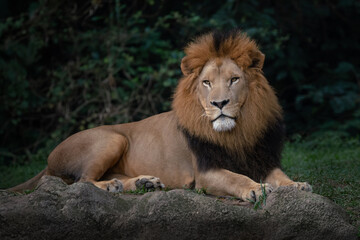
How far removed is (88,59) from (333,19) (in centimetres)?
449

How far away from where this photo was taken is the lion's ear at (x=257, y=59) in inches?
158

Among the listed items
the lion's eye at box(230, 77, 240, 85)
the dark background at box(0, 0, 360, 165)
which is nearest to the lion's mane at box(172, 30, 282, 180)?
the lion's eye at box(230, 77, 240, 85)

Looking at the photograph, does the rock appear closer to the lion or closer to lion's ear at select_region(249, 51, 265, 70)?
the lion

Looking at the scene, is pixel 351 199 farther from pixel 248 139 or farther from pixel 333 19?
pixel 333 19

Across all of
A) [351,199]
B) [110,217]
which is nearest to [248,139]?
[351,199]

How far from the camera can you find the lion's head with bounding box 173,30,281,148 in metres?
3.72

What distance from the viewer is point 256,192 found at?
341cm

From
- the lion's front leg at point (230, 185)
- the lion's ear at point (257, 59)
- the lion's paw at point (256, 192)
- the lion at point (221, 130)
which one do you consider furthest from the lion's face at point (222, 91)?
the lion's paw at point (256, 192)

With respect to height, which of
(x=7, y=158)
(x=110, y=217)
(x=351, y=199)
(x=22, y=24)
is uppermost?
(x=22, y=24)

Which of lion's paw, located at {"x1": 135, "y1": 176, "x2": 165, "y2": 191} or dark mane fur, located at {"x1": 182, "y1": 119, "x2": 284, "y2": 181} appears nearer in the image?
Answer: dark mane fur, located at {"x1": 182, "y1": 119, "x2": 284, "y2": 181}

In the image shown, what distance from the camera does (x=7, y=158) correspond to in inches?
314

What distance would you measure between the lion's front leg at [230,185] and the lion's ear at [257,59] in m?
0.86


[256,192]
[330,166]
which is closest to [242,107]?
[256,192]

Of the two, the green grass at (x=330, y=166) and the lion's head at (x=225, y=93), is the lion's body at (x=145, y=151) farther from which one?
the green grass at (x=330, y=166)
